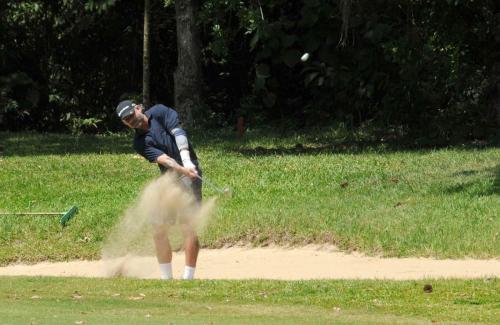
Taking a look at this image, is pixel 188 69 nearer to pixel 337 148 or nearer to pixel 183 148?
pixel 337 148

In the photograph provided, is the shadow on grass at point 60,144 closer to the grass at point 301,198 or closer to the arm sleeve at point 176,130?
the grass at point 301,198

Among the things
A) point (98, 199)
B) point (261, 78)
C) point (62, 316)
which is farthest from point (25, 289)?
point (261, 78)

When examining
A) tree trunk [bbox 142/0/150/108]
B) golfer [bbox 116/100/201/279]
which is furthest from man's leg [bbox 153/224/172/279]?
tree trunk [bbox 142/0/150/108]

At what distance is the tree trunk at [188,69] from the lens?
27.1 meters

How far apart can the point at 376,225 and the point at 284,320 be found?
16.6 ft

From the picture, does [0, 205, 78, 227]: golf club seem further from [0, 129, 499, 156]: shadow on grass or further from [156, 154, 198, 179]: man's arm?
[0, 129, 499, 156]: shadow on grass

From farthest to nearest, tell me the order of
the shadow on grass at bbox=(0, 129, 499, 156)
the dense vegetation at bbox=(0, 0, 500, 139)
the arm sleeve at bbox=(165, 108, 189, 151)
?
the dense vegetation at bbox=(0, 0, 500, 139) < the shadow on grass at bbox=(0, 129, 499, 156) < the arm sleeve at bbox=(165, 108, 189, 151)

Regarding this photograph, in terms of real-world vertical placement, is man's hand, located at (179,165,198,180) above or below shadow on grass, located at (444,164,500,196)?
above

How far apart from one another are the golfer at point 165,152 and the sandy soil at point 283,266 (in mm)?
1140

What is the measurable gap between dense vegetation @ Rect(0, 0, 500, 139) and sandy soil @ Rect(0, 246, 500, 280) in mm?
8491

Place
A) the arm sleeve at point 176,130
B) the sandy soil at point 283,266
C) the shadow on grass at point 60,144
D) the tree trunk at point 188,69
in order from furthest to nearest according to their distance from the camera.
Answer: the tree trunk at point 188,69 → the shadow on grass at point 60,144 → the sandy soil at point 283,266 → the arm sleeve at point 176,130

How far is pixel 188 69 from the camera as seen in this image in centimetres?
2759

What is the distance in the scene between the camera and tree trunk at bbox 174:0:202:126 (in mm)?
27078

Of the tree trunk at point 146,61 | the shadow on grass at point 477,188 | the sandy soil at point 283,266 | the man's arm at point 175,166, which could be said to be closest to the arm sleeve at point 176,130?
the man's arm at point 175,166
